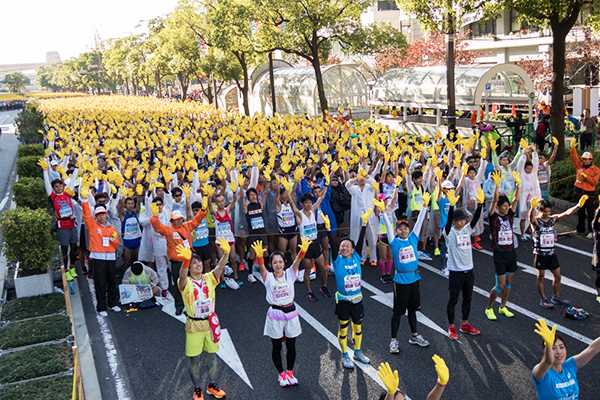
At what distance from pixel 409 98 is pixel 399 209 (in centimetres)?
1422

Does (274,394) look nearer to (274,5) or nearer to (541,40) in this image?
(274,5)

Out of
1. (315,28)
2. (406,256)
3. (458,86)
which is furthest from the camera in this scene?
(315,28)

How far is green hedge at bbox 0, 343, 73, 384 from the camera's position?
6008 millimetres

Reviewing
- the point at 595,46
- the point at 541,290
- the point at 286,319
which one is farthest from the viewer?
the point at 595,46

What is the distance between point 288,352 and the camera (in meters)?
5.71

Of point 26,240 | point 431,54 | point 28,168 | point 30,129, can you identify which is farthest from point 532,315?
point 431,54

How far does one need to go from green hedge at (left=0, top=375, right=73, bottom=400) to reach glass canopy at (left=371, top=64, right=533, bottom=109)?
17240 millimetres

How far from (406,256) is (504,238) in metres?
1.54

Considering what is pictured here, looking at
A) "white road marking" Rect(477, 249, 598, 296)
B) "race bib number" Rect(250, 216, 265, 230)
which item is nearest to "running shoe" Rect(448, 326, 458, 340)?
"white road marking" Rect(477, 249, 598, 296)

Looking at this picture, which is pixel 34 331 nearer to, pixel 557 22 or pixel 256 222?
pixel 256 222

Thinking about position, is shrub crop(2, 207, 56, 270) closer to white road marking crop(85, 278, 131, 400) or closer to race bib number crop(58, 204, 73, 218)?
race bib number crop(58, 204, 73, 218)

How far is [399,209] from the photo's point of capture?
33.5 feet

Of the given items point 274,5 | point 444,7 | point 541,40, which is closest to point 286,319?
point 444,7

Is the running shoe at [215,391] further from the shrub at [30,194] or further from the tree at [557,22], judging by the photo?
the tree at [557,22]
